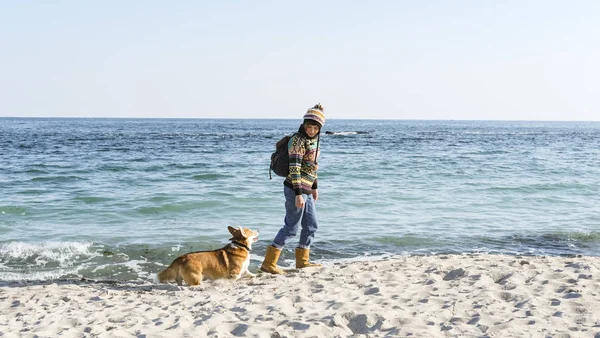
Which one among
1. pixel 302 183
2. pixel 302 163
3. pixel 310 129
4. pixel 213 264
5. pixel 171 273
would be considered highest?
pixel 310 129

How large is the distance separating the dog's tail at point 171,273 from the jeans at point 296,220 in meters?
1.24

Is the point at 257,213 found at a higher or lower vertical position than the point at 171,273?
lower

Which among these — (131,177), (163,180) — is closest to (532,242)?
(163,180)

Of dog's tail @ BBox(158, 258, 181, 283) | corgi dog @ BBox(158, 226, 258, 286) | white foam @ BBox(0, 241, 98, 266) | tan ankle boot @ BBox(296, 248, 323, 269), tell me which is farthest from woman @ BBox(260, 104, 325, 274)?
white foam @ BBox(0, 241, 98, 266)

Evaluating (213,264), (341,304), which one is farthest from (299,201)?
(341,304)

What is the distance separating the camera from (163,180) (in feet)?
58.5

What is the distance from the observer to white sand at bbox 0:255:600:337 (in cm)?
457

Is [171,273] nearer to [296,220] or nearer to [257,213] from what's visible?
[296,220]

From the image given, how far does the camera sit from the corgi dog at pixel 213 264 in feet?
21.0

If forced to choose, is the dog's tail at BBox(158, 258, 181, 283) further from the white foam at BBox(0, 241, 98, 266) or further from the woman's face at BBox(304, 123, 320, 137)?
the white foam at BBox(0, 241, 98, 266)

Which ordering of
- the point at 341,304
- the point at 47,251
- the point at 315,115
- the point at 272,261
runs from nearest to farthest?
the point at 341,304 < the point at 315,115 < the point at 272,261 < the point at 47,251

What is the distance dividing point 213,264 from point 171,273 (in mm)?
492

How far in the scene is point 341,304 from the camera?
5199 millimetres

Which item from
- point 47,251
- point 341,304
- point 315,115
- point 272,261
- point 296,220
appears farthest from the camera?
point 47,251
